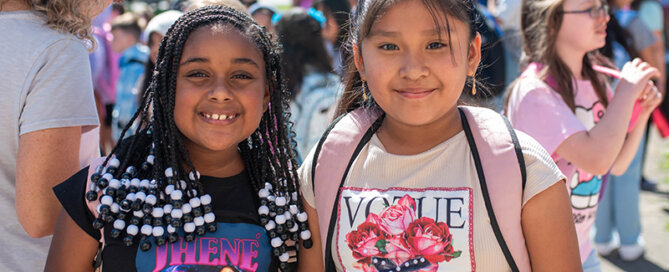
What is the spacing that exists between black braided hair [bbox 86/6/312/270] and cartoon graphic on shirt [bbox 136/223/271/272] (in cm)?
3

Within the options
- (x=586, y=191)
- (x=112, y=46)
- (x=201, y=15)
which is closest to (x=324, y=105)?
(x=586, y=191)

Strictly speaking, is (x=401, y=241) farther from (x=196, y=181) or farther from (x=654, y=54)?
(x=654, y=54)

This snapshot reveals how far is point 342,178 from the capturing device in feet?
6.20

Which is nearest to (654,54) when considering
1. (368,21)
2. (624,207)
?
(624,207)

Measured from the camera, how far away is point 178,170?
6.25 ft

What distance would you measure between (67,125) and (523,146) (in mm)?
1341

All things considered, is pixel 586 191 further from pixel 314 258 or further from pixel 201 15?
pixel 201 15

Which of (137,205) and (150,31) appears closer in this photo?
(137,205)

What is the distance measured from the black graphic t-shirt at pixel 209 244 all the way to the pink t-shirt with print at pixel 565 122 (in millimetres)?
1354

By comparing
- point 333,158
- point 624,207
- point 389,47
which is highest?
point 389,47

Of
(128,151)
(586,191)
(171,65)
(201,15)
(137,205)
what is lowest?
(586,191)

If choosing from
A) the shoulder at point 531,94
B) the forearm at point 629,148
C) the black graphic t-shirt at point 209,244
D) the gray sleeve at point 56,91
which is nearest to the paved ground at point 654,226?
the forearm at point 629,148

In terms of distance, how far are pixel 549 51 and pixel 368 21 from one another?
1332 millimetres

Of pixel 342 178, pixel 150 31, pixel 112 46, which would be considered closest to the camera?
pixel 342 178
